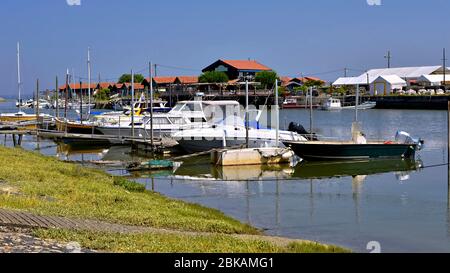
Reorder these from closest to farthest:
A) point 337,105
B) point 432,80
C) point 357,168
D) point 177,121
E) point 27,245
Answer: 1. point 27,245
2. point 357,168
3. point 177,121
4. point 337,105
5. point 432,80

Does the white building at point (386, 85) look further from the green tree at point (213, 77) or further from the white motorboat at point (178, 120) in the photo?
the white motorboat at point (178, 120)

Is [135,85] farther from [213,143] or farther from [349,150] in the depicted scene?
[349,150]

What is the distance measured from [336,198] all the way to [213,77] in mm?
107411

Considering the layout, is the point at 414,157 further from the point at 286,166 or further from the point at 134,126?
the point at 134,126

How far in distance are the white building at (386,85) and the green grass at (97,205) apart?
116 meters

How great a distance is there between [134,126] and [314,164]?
16.7 meters

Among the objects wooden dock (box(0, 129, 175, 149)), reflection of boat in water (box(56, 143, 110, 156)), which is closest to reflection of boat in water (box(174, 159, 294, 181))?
wooden dock (box(0, 129, 175, 149))

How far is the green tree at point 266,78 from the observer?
419 ft

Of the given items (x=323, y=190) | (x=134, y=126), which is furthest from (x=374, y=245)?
(x=134, y=126)

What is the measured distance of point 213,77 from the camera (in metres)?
130

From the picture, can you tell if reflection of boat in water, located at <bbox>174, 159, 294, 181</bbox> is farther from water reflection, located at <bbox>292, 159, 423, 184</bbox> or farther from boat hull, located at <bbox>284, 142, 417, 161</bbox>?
boat hull, located at <bbox>284, 142, 417, 161</bbox>

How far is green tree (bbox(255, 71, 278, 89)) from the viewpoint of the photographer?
12775 centimetres

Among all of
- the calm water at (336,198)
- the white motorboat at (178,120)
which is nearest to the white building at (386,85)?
the white motorboat at (178,120)

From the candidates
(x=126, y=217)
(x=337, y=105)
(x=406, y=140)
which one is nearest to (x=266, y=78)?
(x=337, y=105)
